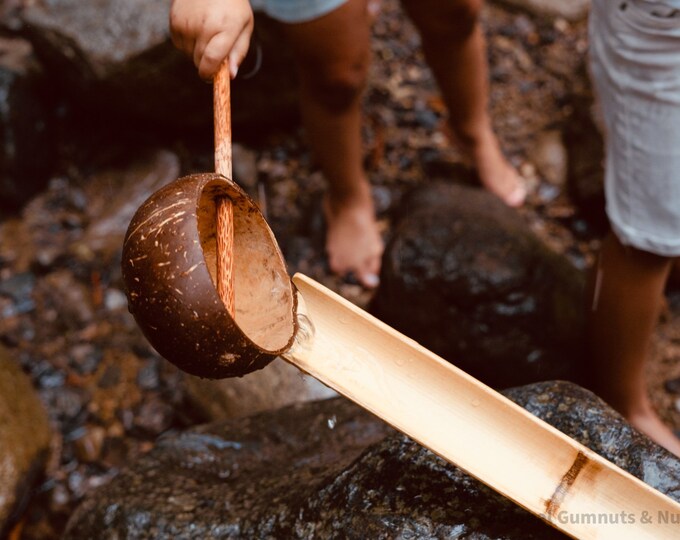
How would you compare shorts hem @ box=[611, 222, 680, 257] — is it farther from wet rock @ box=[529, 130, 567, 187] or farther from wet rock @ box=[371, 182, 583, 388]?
wet rock @ box=[529, 130, 567, 187]

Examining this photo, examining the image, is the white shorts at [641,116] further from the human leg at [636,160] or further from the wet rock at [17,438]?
the wet rock at [17,438]

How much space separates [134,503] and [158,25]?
2599 millimetres

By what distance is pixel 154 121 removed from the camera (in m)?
4.05

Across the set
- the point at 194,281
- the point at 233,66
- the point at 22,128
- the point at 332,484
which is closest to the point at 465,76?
the point at 233,66

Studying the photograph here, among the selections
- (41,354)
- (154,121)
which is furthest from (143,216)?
(154,121)

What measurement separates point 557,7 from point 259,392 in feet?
10.8

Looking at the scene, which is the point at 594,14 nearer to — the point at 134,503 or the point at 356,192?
the point at 356,192

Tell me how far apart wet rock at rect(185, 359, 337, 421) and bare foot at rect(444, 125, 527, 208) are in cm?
150

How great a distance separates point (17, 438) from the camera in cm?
292

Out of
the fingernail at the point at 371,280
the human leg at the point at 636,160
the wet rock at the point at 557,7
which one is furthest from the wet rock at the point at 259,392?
the wet rock at the point at 557,7

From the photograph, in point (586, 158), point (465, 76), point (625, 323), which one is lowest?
point (586, 158)

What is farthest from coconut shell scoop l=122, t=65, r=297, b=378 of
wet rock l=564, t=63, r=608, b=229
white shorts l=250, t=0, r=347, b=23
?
wet rock l=564, t=63, r=608, b=229

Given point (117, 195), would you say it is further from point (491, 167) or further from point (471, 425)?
point (471, 425)

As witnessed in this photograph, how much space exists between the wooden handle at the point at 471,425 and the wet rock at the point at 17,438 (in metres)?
1.83
